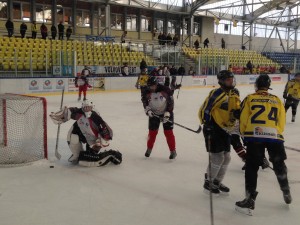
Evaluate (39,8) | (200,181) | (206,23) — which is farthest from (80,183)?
(206,23)

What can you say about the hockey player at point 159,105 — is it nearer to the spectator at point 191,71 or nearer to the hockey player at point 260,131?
the hockey player at point 260,131

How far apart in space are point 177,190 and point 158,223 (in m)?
0.86

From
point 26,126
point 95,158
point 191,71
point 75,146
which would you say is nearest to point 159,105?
point 95,158

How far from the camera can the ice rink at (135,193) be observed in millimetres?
3111

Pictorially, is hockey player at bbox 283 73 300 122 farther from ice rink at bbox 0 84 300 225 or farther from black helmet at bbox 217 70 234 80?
black helmet at bbox 217 70 234 80

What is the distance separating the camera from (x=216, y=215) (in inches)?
126

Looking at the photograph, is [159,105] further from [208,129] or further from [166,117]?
[208,129]

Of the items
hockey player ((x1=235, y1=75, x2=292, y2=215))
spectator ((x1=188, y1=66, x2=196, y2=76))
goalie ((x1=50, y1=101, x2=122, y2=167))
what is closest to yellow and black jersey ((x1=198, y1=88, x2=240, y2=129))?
hockey player ((x1=235, y1=75, x2=292, y2=215))

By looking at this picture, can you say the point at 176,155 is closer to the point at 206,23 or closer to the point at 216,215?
the point at 216,215

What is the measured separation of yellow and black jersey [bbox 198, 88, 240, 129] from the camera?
3.46 meters

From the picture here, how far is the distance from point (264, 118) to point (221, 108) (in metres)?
0.54

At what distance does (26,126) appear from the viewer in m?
5.00

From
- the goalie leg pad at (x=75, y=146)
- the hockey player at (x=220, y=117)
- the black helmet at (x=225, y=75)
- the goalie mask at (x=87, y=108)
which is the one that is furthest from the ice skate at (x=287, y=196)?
the goalie leg pad at (x=75, y=146)

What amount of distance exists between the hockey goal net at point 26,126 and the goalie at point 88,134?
39 centimetres
